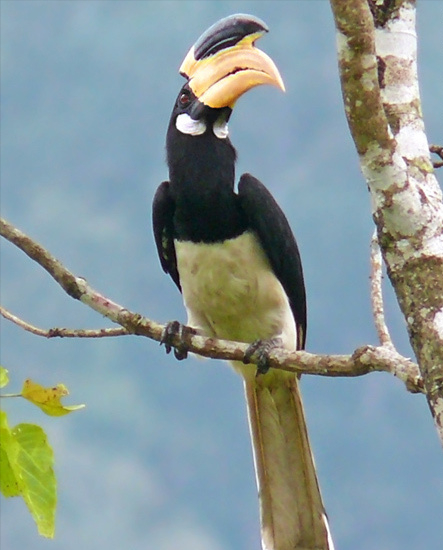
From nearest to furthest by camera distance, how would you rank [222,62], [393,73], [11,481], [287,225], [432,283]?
[11,481] < [432,283] < [393,73] < [222,62] < [287,225]

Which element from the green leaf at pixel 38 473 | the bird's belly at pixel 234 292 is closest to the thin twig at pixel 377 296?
the bird's belly at pixel 234 292

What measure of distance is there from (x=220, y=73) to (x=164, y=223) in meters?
0.77

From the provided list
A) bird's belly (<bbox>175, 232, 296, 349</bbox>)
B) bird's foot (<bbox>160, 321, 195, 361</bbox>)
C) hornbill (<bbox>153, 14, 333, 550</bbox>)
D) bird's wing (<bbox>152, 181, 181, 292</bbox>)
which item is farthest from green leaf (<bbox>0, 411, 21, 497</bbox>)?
bird's wing (<bbox>152, 181, 181, 292</bbox>)

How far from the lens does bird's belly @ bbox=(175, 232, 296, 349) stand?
4402mm

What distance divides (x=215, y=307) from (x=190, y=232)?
14.0 inches

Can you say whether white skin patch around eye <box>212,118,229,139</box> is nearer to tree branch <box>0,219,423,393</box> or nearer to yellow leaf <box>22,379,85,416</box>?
tree branch <box>0,219,423,393</box>

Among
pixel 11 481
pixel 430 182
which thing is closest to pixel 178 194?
pixel 430 182

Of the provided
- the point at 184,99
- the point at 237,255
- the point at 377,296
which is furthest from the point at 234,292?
the point at 377,296

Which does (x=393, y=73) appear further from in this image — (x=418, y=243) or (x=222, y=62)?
(x=222, y=62)

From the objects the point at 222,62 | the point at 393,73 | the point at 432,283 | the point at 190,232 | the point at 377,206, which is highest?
the point at 222,62

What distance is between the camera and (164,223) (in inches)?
184

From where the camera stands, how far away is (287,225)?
459 centimetres

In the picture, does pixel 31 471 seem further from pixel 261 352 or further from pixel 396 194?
pixel 261 352

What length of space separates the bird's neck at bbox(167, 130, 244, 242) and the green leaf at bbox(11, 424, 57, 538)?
2.28 metres
